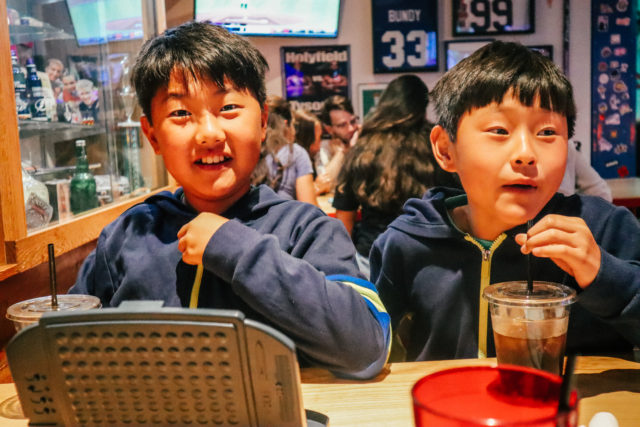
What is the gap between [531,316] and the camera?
2.58 ft

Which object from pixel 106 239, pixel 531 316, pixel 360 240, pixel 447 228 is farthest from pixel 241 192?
pixel 360 240

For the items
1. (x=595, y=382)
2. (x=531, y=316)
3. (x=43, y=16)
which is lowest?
(x=595, y=382)

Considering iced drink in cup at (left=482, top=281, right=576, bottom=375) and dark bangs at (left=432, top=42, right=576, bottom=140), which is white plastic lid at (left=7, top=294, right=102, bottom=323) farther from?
dark bangs at (left=432, top=42, right=576, bottom=140)

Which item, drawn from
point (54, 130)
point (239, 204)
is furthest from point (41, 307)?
point (54, 130)

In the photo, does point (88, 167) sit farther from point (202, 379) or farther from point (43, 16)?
point (202, 379)

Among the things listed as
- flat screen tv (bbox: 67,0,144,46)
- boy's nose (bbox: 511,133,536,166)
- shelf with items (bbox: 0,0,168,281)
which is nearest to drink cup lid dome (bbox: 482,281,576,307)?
boy's nose (bbox: 511,133,536,166)

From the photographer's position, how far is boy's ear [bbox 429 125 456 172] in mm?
1233

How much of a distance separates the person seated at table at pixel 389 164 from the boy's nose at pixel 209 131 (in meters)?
1.86

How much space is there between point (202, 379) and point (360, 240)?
2452mm

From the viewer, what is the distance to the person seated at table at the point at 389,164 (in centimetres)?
290

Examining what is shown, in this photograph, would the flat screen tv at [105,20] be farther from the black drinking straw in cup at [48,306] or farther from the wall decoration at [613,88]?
the wall decoration at [613,88]

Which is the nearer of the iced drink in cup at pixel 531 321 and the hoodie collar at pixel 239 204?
the iced drink in cup at pixel 531 321

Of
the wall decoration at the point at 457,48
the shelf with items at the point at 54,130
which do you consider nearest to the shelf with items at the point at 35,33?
the shelf with items at the point at 54,130

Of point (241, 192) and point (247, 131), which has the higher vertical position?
point (247, 131)
